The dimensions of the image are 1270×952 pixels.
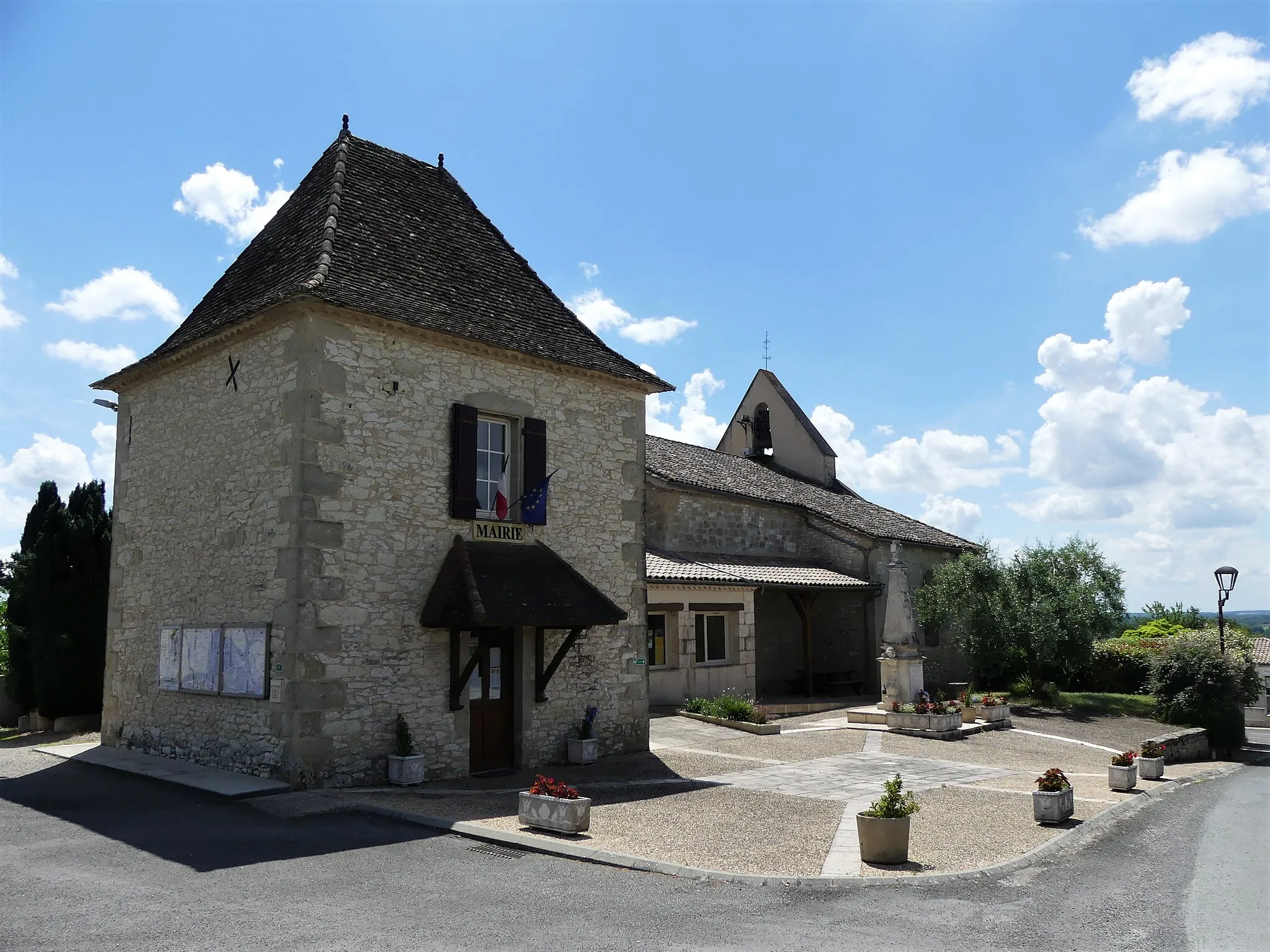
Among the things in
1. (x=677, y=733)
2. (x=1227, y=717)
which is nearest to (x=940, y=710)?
(x=677, y=733)

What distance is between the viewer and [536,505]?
12.8 m

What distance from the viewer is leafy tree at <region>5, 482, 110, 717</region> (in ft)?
54.4

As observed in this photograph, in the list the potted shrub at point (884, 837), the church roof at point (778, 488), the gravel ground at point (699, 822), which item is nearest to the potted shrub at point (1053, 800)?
the gravel ground at point (699, 822)

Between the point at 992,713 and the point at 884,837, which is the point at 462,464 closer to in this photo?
the point at 884,837

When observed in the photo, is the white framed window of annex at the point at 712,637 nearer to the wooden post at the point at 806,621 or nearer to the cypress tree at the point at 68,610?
the wooden post at the point at 806,621

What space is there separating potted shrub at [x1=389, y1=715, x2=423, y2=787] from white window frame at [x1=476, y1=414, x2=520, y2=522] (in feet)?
9.60

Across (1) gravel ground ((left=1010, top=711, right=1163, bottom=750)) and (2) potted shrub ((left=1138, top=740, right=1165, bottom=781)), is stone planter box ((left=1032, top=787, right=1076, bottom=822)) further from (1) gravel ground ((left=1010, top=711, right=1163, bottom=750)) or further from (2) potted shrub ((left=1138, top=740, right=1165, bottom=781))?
(1) gravel ground ((left=1010, top=711, right=1163, bottom=750))

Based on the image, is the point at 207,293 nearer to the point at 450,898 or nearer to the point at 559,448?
the point at 559,448

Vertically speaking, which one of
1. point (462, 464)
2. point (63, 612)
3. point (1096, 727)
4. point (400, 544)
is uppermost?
point (462, 464)

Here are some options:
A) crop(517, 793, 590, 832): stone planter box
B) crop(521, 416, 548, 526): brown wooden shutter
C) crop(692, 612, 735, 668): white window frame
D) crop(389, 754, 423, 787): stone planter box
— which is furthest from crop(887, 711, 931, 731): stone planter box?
crop(517, 793, 590, 832): stone planter box

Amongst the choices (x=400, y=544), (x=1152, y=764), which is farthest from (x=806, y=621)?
(x=400, y=544)

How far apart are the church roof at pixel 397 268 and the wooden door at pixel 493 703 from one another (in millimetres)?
4013

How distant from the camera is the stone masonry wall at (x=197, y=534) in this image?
1102 centimetres

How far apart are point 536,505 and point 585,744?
11.2ft
